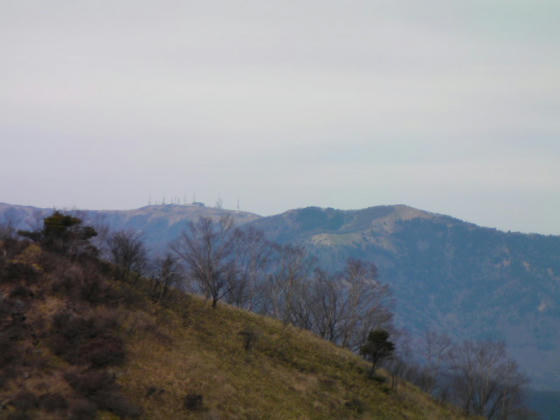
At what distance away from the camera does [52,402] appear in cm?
1786

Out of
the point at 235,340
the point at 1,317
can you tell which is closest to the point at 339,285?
the point at 235,340

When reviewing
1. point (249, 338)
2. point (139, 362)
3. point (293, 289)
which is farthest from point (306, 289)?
point (139, 362)

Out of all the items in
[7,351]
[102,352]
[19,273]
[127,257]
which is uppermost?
[127,257]

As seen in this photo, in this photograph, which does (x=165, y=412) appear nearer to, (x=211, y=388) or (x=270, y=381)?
(x=211, y=388)

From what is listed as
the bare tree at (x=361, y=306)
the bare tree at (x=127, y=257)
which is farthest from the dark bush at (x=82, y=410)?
the bare tree at (x=361, y=306)

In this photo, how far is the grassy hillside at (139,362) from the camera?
64.8 ft

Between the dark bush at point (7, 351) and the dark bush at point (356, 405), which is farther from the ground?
the dark bush at point (7, 351)

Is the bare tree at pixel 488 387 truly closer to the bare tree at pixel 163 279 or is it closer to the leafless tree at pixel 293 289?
the leafless tree at pixel 293 289

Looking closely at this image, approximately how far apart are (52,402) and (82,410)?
118cm

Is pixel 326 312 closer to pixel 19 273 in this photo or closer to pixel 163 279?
pixel 163 279

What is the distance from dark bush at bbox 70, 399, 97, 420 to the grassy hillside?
43mm

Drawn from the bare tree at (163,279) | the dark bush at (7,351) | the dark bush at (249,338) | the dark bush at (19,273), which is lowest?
the dark bush at (249,338)

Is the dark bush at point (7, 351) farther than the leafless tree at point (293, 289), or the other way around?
the leafless tree at point (293, 289)

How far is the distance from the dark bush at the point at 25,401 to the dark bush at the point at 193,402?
22.7 ft
